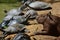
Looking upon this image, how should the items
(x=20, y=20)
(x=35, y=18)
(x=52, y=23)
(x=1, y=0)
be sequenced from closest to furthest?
(x=52, y=23) < (x=20, y=20) < (x=35, y=18) < (x=1, y=0)

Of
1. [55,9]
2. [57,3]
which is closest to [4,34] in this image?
[55,9]

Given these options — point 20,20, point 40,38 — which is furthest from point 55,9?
point 40,38

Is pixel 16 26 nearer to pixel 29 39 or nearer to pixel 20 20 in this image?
pixel 20 20

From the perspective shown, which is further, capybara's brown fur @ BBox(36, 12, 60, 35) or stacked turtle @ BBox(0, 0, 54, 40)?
stacked turtle @ BBox(0, 0, 54, 40)

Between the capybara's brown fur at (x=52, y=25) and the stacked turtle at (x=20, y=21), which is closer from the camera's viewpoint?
the capybara's brown fur at (x=52, y=25)

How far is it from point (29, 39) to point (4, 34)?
2.85ft

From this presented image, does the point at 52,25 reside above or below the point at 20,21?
above

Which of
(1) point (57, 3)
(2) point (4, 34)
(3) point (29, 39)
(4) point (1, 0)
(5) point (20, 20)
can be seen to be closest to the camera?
(3) point (29, 39)

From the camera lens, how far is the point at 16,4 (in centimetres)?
847

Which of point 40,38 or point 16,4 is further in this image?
point 16,4

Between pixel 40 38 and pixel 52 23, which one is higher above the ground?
pixel 52 23

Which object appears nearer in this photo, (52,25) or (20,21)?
(52,25)

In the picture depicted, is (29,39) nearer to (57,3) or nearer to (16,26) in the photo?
(16,26)

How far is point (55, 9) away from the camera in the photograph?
6.62 metres
